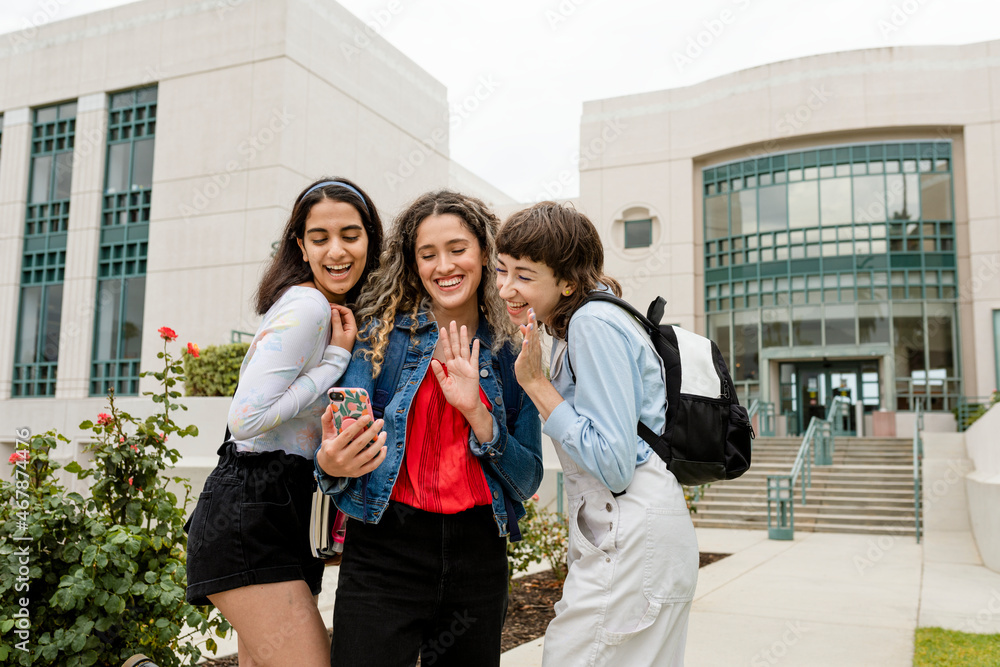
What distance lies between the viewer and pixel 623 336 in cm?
217

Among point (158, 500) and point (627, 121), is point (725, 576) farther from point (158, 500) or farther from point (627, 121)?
point (627, 121)

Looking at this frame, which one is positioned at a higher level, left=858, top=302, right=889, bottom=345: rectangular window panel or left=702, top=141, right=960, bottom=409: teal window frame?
left=702, top=141, right=960, bottom=409: teal window frame

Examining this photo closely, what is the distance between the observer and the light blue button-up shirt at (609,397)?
2.04 metres

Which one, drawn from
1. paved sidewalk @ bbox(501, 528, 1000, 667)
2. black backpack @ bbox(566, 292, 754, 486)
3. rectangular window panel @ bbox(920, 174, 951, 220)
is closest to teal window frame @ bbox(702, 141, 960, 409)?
rectangular window panel @ bbox(920, 174, 951, 220)

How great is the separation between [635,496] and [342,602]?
879 millimetres

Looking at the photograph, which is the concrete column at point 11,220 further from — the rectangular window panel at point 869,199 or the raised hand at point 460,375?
the rectangular window panel at point 869,199

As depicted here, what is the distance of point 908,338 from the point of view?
82.0ft

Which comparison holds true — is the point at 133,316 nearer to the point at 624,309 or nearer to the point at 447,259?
the point at 447,259

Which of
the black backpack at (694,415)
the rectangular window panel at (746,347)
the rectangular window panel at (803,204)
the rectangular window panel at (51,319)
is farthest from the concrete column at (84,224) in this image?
the rectangular window panel at (803,204)

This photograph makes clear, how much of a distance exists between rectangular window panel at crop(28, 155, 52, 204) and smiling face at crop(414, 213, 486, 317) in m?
23.6

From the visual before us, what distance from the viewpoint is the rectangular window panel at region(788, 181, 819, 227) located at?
1029 inches

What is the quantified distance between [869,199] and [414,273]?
26691 millimetres

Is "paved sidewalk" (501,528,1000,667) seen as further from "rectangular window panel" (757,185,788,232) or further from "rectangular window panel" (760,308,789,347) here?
"rectangular window panel" (757,185,788,232)

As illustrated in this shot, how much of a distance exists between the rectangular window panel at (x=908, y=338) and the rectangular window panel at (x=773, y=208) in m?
4.69
